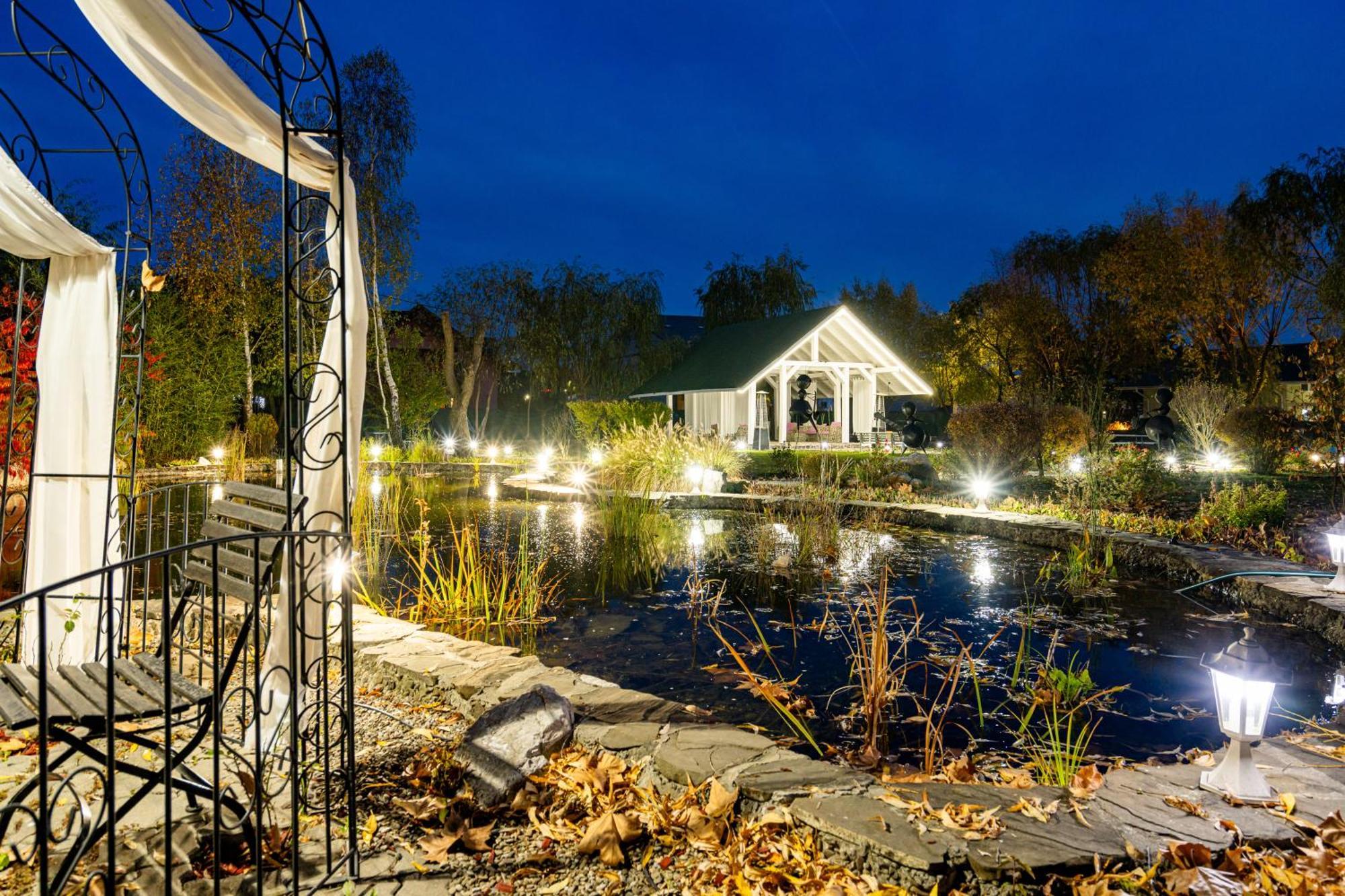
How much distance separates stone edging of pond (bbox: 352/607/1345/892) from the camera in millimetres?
2047

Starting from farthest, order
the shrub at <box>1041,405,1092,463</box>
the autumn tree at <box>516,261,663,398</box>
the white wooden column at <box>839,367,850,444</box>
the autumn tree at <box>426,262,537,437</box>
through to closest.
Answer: the autumn tree at <box>426,262,537,437</box> < the autumn tree at <box>516,261,663,398</box> < the white wooden column at <box>839,367,850,444</box> < the shrub at <box>1041,405,1092,463</box>

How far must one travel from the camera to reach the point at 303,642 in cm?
232

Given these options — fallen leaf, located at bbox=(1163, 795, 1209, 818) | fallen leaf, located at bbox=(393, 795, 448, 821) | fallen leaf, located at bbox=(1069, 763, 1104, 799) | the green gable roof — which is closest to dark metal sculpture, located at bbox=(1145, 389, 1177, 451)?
the green gable roof

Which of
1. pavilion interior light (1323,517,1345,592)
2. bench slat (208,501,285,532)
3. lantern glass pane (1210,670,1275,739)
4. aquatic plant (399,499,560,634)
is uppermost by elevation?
bench slat (208,501,285,532)

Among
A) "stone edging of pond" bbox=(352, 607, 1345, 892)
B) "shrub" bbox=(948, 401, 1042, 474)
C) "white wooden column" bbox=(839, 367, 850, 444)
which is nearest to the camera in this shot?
"stone edging of pond" bbox=(352, 607, 1345, 892)

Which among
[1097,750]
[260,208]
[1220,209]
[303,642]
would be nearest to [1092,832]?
[1097,750]

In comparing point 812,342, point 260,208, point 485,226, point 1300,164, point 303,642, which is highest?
point 485,226

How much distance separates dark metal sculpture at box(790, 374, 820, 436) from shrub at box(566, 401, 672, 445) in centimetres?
308

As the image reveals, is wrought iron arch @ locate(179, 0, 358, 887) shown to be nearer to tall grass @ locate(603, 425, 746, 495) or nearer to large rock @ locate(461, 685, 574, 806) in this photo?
large rock @ locate(461, 685, 574, 806)

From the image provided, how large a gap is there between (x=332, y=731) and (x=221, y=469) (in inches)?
516

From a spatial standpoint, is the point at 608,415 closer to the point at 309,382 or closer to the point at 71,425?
the point at 71,425

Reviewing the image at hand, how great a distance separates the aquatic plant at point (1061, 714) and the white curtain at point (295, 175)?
104 inches

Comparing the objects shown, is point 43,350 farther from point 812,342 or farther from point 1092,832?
point 812,342

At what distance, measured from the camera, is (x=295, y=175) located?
105 inches
